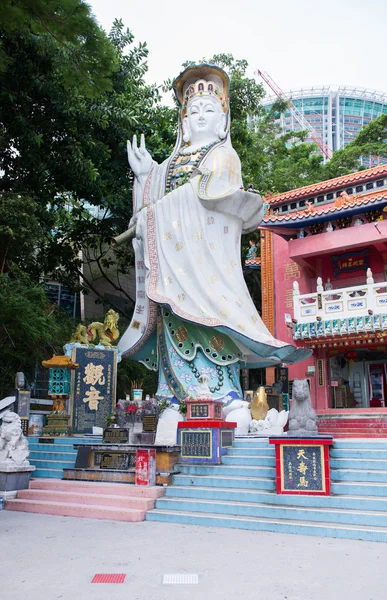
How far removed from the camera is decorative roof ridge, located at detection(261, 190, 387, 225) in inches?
512

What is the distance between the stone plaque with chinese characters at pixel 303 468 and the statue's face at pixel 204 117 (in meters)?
8.26

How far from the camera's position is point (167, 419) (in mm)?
10094

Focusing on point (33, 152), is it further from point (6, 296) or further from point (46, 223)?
point (6, 296)

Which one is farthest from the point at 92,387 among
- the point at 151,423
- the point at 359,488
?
the point at 359,488

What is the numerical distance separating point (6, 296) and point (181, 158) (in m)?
4.88

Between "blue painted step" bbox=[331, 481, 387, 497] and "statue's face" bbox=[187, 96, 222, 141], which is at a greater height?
"statue's face" bbox=[187, 96, 222, 141]

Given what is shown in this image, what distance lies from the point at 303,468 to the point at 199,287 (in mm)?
5403

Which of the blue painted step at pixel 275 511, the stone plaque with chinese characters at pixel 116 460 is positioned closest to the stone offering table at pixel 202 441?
the stone plaque with chinese characters at pixel 116 460

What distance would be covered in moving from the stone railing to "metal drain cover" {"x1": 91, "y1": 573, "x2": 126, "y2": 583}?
897 centimetres

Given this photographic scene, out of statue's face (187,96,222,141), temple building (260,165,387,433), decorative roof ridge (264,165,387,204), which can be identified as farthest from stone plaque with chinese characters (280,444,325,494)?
decorative roof ridge (264,165,387,204)

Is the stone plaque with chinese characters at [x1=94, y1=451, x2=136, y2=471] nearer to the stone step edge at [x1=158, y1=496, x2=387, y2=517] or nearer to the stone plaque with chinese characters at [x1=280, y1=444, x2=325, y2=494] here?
the stone step edge at [x1=158, y1=496, x2=387, y2=517]

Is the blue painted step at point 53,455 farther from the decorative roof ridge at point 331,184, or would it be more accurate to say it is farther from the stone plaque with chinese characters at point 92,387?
the decorative roof ridge at point 331,184

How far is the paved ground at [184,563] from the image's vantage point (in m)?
3.66

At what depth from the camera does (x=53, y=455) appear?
9172mm
